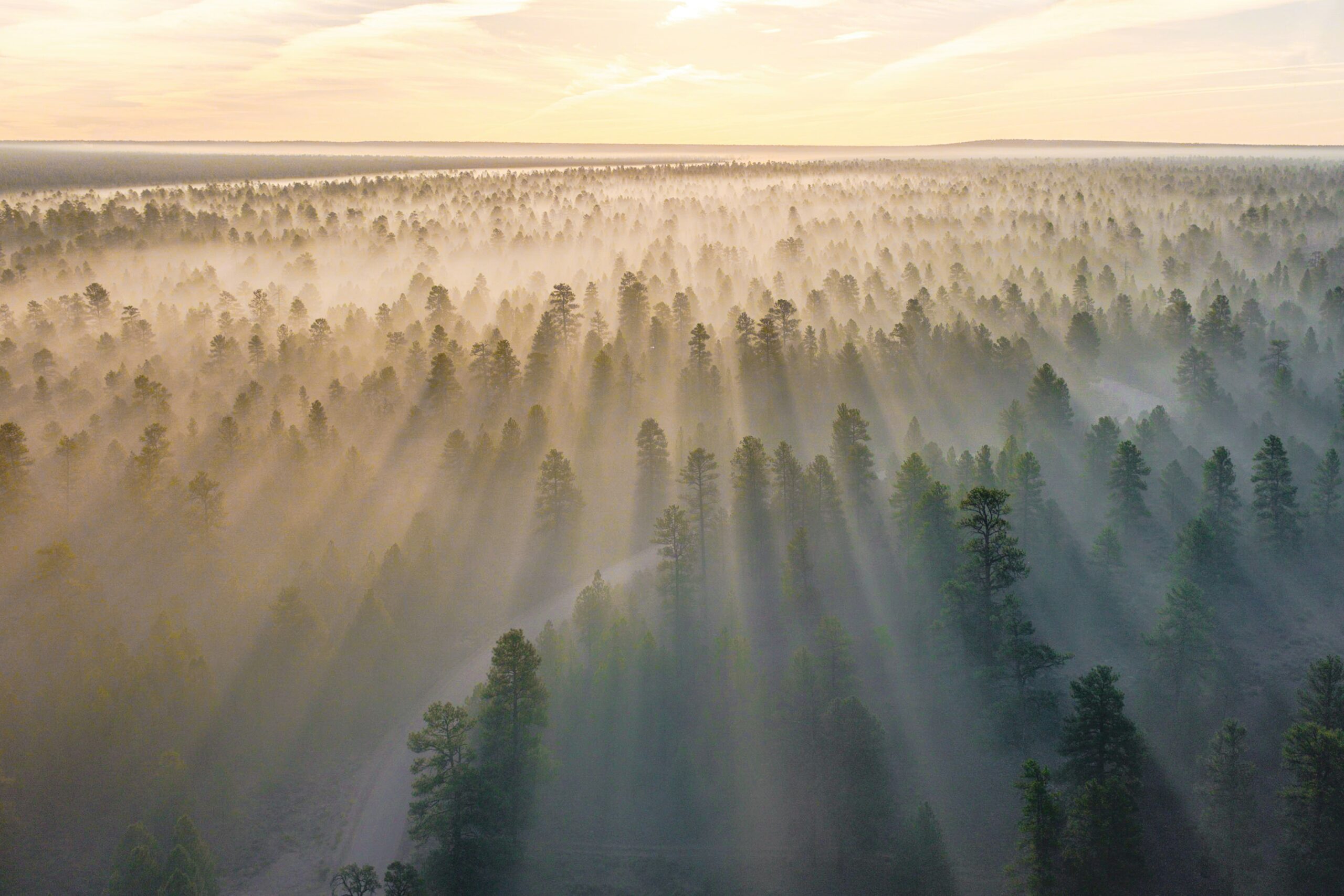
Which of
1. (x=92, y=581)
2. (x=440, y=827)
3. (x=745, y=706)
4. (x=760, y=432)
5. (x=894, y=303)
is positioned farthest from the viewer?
(x=894, y=303)

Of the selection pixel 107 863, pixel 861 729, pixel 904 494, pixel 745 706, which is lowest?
pixel 107 863

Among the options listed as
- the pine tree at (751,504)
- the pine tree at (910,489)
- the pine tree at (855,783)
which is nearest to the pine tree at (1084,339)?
the pine tree at (910,489)

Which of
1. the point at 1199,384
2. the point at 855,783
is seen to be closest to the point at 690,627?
the point at 855,783

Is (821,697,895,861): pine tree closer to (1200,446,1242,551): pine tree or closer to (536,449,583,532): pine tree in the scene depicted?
(536,449,583,532): pine tree

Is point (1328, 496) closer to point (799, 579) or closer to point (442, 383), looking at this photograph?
point (799, 579)

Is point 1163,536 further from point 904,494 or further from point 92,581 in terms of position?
point 92,581

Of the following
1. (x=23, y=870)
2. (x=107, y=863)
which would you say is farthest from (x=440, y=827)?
(x=23, y=870)
